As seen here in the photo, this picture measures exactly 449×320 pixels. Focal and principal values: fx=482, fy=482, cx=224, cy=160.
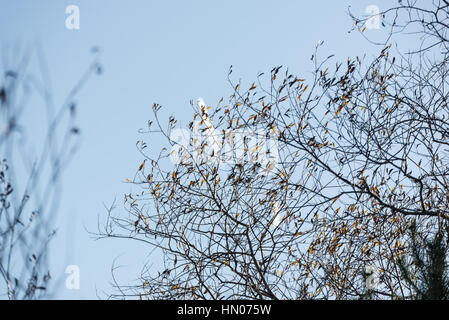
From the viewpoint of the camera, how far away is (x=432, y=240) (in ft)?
13.7

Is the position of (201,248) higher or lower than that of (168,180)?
lower

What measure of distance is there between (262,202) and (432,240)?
1.81m

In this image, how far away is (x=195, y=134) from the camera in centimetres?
557

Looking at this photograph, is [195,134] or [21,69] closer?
[21,69]

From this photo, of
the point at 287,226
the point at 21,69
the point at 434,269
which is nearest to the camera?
the point at 21,69

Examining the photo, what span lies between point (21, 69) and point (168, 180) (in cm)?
311
